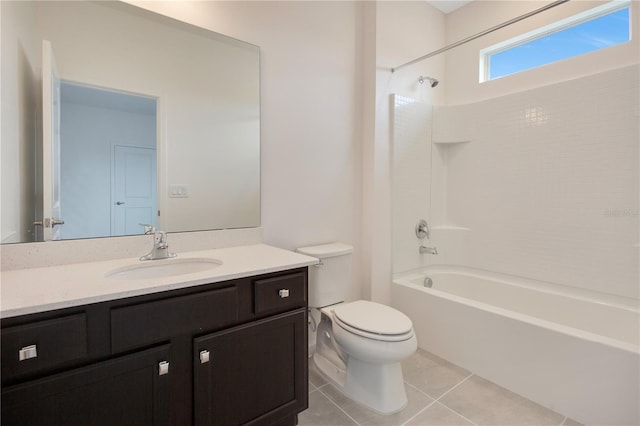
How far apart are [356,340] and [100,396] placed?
107 cm

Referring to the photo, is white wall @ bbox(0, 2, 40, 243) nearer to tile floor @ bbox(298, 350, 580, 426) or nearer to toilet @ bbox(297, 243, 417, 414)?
toilet @ bbox(297, 243, 417, 414)

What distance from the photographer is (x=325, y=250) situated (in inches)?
79.5

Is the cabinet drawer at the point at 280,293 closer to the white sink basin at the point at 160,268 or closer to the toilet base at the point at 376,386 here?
the white sink basin at the point at 160,268

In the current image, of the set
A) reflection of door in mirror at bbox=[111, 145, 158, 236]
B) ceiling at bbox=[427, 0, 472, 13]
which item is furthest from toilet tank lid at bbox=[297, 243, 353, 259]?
ceiling at bbox=[427, 0, 472, 13]

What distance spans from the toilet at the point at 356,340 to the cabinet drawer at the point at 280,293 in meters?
0.37

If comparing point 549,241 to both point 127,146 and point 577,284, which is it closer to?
point 577,284

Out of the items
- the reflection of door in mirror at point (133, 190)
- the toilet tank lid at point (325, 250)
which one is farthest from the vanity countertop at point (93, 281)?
the toilet tank lid at point (325, 250)

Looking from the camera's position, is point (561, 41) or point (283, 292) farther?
point (561, 41)

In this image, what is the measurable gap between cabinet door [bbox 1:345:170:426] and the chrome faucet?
1.63 feet

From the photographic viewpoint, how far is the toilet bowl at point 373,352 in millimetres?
1560

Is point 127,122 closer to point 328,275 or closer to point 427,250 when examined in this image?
point 328,275

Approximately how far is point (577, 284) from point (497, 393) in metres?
1.04

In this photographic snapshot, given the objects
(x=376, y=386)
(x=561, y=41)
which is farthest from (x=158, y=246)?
(x=561, y=41)

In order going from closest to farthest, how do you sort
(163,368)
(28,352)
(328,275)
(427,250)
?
(28,352) → (163,368) → (328,275) → (427,250)
